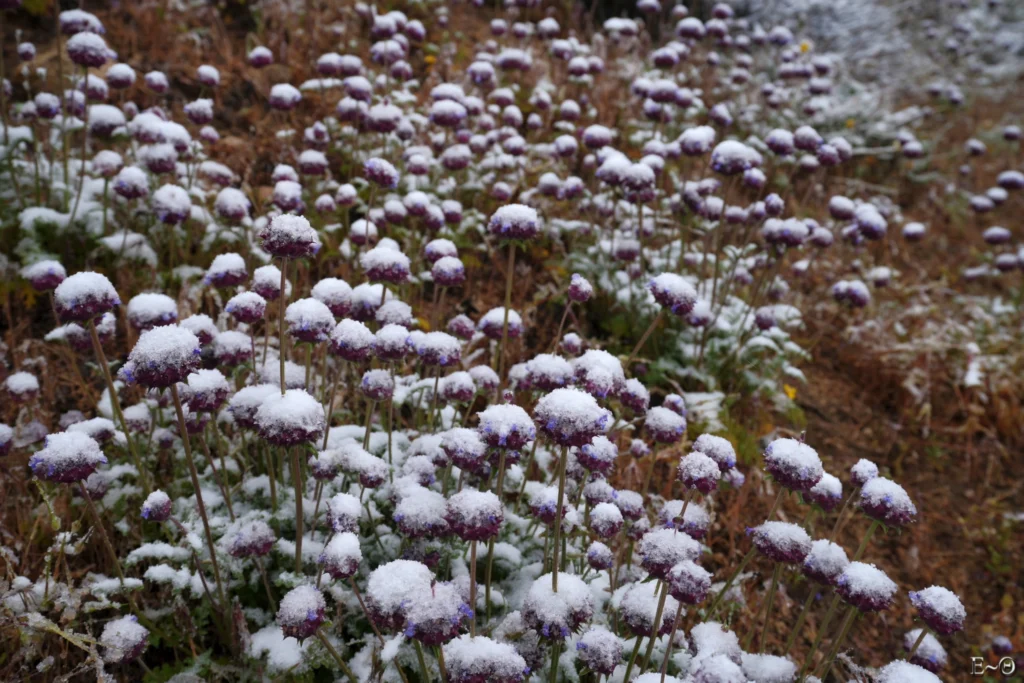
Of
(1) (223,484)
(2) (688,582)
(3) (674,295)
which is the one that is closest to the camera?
(2) (688,582)

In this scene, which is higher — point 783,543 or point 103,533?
point 783,543

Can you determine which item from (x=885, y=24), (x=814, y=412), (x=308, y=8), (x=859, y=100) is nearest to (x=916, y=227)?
(x=814, y=412)

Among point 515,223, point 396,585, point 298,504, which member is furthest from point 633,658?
point 515,223

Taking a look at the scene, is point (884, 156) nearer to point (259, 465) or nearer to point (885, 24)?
point (885, 24)

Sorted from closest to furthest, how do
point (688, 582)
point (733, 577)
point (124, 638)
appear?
point (688, 582) < point (124, 638) < point (733, 577)

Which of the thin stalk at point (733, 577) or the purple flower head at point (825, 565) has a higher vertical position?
the purple flower head at point (825, 565)

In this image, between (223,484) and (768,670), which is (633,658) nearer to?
(768,670)

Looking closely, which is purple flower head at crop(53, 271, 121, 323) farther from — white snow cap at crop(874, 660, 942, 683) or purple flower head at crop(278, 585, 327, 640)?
white snow cap at crop(874, 660, 942, 683)

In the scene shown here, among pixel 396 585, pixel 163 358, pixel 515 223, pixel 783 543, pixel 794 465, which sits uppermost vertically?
pixel 515 223

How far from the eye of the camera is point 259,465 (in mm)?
2707

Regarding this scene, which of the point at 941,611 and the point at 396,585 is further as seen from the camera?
the point at 941,611

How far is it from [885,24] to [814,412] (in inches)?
441

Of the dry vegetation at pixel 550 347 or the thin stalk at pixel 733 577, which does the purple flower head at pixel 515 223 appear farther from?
the thin stalk at pixel 733 577

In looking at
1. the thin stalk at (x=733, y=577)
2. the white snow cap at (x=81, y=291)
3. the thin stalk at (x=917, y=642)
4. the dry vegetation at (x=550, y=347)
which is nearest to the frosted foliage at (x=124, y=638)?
the dry vegetation at (x=550, y=347)
